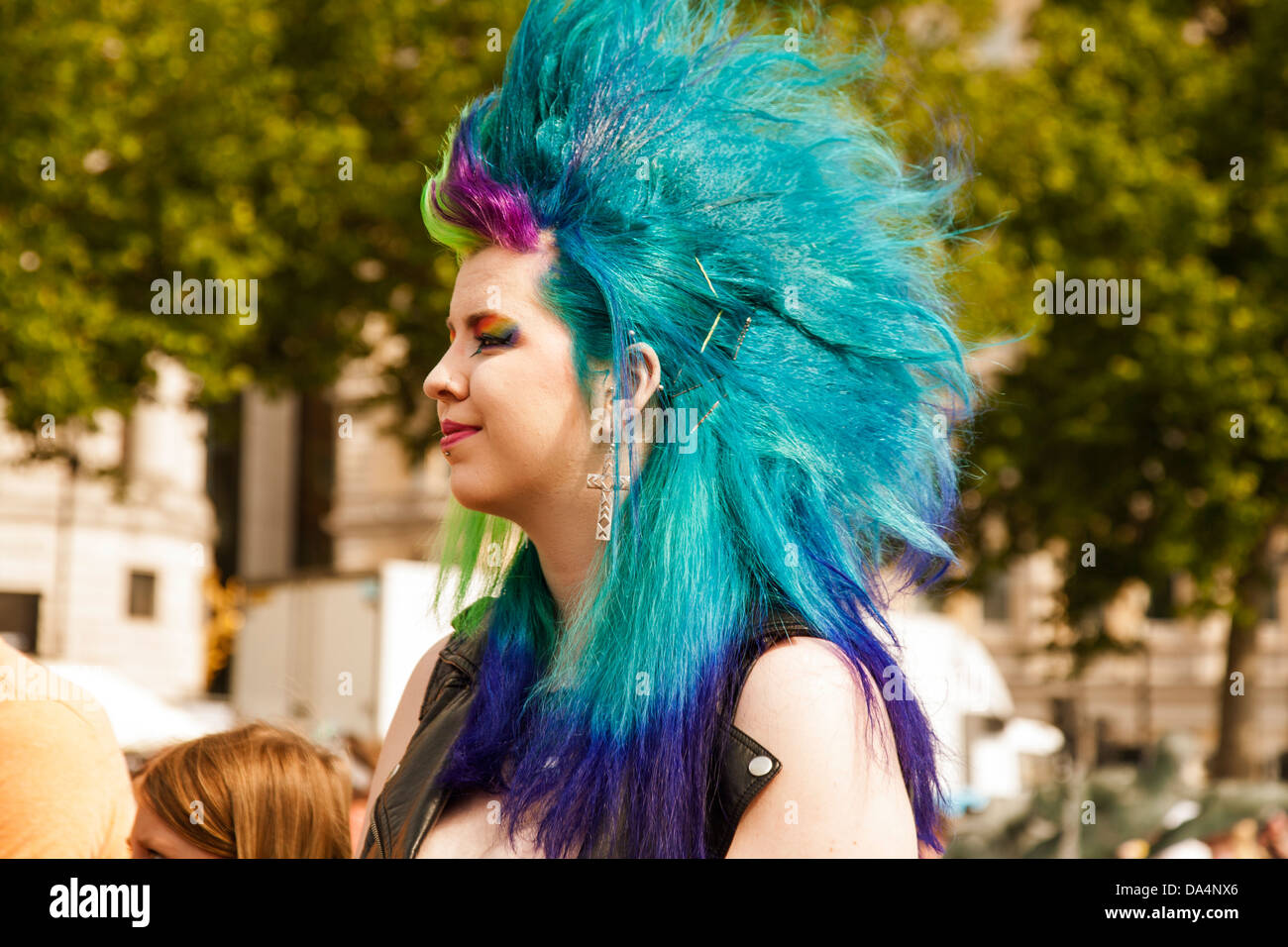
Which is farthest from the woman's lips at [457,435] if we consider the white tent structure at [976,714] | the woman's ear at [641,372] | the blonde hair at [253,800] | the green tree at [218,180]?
the white tent structure at [976,714]

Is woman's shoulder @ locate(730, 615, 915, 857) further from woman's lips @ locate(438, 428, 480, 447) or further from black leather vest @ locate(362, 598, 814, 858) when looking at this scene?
woman's lips @ locate(438, 428, 480, 447)

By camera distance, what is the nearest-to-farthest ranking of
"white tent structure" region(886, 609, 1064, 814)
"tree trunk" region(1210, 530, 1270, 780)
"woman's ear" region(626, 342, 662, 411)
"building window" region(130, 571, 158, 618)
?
"woman's ear" region(626, 342, 662, 411) < "white tent structure" region(886, 609, 1064, 814) < "tree trunk" region(1210, 530, 1270, 780) < "building window" region(130, 571, 158, 618)

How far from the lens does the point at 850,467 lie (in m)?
2.03

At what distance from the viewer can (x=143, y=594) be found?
3150cm

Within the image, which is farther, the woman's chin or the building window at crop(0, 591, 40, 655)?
the building window at crop(0, 591, 40, 655)

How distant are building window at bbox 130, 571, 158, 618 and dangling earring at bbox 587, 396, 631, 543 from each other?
30.9 m

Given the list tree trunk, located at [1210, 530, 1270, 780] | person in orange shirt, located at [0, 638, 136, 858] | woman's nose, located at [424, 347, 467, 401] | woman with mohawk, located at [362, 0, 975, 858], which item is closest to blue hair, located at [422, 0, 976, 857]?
woman with mohawk, located at [362, 0, 975, 858]

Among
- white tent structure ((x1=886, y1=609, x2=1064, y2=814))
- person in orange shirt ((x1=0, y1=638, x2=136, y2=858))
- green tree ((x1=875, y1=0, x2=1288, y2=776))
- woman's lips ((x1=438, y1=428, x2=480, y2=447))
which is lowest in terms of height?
white tent structure ((x1=886, y1=609, x2=1064, y2=814))

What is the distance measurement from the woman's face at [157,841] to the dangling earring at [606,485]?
1.32 meters

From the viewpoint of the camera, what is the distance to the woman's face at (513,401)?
196cm

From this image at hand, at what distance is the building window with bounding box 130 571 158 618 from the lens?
31.2m

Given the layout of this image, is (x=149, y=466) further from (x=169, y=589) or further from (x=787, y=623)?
(x=787, y=623)

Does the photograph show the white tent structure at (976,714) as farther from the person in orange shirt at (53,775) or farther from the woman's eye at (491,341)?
the woman's eye at (491,341)

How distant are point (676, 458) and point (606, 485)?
0.10 m
